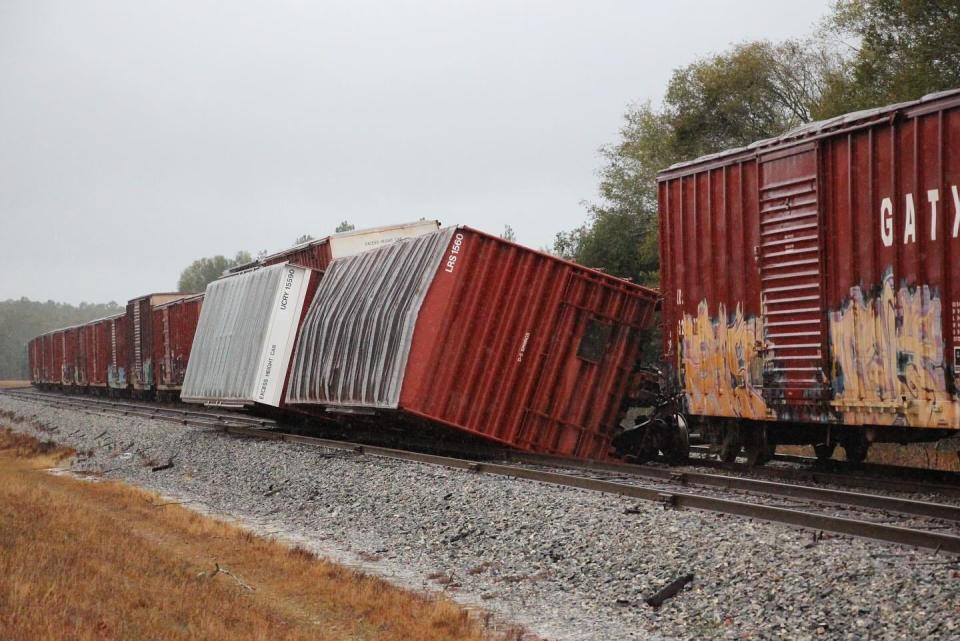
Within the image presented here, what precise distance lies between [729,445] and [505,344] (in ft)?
11.5

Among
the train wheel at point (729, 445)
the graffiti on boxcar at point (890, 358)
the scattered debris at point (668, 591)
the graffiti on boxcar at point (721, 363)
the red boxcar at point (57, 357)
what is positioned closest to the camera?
the scattered debris at point (668, 591)

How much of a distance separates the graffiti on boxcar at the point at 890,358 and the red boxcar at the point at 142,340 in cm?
3207

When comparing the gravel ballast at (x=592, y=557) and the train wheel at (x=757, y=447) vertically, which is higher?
the train wheel at (x=757, y=447)

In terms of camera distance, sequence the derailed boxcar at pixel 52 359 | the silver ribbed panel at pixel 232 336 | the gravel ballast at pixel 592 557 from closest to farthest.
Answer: the gravel ballast at pixel 592 557, the silver ribbed panel at pixel 232 336, the derailed boxcar at pixel 52 359

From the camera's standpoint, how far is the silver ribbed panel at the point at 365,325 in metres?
14.6

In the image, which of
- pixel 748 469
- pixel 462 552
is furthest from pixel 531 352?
pixel 462 552

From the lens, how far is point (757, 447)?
12.8m

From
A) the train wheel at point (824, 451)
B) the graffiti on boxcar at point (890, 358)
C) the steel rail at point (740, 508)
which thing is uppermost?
the graffiti on boxcar at point (890, 358)

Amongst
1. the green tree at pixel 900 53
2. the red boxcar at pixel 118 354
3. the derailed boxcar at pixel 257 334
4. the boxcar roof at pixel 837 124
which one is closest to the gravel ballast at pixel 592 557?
the boxcar roof at pixel 837 124

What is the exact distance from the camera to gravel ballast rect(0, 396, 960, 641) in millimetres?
6070

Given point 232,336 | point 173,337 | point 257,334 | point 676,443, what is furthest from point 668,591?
point 173,337

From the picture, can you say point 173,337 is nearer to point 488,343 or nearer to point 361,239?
point 361,239

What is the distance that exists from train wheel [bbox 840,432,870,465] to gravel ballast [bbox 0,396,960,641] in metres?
3.61

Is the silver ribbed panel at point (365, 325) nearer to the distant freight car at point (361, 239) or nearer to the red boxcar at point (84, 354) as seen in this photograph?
the distant freight car at point (361, 239)
